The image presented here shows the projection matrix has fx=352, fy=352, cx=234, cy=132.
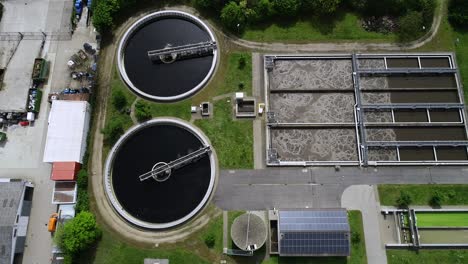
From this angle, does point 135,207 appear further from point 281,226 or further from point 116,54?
point 116,54

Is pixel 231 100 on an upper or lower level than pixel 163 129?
upper

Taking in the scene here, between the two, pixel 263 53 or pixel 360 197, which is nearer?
pixel 360 197

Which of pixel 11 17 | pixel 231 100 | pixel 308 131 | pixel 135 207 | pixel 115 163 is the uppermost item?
pixel 11 17

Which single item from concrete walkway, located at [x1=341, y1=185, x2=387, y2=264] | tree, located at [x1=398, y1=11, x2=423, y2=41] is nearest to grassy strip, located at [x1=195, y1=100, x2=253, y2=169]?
concrete walkway, located at [x1=341, y1=185, x2=387, y2=264]

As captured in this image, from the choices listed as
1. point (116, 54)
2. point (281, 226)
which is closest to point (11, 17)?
point (116, 54)

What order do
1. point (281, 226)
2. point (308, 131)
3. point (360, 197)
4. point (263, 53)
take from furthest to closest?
point (263, 53), point (308, 131), point (360, 197), point (281, 226)

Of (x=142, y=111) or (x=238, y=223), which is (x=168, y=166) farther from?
(x=238, y=223)

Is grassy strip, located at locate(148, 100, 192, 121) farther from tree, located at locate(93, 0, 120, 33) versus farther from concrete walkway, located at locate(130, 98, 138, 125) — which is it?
tree, located at locate(93, 0, 120, 33)
